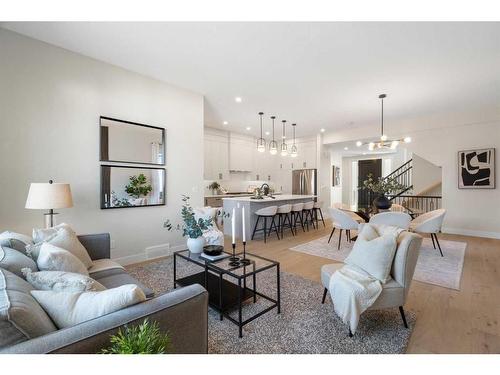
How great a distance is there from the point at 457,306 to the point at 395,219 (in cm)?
172

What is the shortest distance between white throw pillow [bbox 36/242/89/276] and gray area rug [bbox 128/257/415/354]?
1.14m

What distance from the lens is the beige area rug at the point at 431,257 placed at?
3050 mm

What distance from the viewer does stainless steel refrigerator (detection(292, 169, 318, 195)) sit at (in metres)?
8.00

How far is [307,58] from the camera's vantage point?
319cm

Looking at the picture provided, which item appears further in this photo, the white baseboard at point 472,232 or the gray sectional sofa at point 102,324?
the white baseboard at point 472,232

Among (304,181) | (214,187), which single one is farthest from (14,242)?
(304,181)

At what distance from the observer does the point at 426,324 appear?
208 cm

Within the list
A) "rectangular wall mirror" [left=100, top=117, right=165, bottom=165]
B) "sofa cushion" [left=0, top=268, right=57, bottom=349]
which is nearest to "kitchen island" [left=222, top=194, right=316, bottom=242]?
"rectangular wall mirror" [left=100, top=117, right=165, bottom=165]

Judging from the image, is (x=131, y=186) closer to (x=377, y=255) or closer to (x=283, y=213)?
(x=283, y=213)

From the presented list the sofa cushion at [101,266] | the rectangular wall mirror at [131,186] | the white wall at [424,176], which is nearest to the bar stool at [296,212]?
the rectangular wall mirror at [131,186]

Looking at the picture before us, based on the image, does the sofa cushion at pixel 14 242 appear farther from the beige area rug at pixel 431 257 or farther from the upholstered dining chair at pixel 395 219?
the upholstered dining chair at pixel 395 219

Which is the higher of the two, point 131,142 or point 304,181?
point 131,142

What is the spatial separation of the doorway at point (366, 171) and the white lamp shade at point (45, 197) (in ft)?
36.6
